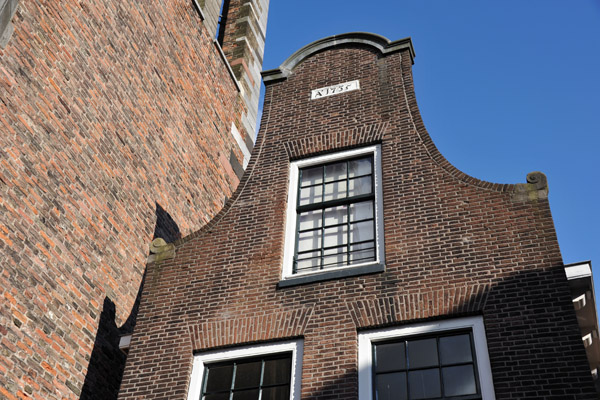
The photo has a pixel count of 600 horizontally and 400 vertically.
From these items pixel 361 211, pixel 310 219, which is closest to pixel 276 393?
pixel 310 219

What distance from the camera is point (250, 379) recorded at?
9219mm

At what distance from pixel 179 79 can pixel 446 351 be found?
961cm

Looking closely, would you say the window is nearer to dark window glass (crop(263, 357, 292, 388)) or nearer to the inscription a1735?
the inscription a1735

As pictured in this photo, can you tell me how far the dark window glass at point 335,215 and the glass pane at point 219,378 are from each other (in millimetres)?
1840

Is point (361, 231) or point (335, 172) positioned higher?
point (335, 172)

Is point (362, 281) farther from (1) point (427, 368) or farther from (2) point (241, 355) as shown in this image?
(2) point (241, 355)

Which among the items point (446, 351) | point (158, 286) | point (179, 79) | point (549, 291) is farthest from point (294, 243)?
point (179, 79)

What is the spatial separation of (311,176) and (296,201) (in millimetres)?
571

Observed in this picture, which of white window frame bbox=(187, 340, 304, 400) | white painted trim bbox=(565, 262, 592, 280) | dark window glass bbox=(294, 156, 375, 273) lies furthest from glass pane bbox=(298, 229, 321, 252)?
white painted trim bbox=(565, 262, 592, 280)

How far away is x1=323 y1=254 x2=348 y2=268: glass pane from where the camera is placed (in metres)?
10.3

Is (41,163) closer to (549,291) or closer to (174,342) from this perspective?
(174,342)

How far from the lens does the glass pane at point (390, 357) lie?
8.64 metres

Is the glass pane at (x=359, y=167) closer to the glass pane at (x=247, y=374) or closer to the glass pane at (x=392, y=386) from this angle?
the glass pane at (x=247, y=374)

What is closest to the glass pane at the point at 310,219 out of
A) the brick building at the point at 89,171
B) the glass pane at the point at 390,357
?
the glass pane at the point at 390,357
